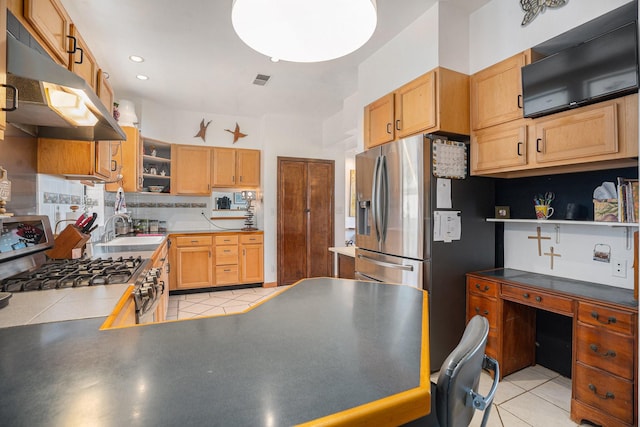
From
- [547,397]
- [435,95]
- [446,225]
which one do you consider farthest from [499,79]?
[547,397]

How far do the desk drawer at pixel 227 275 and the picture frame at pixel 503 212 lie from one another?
3645mm

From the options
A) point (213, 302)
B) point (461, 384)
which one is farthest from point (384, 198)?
point (213, 302)

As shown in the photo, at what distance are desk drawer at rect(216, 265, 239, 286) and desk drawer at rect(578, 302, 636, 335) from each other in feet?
13.6

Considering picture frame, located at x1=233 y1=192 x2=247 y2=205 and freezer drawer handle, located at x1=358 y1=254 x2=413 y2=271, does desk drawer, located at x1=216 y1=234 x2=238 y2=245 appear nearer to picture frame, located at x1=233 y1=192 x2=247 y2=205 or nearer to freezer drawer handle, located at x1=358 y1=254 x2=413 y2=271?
picture frame, located at x1=233 y1=192 x2=247 y2=205

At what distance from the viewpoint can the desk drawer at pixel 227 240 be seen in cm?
471

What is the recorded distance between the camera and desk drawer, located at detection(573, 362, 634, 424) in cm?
160

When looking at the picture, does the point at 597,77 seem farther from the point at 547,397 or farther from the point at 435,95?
the point at 547,397

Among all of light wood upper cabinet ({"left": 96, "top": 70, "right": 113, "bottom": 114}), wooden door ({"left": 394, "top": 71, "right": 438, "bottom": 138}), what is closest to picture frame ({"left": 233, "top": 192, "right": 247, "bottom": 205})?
light wood upper cabinet ({"left": 96, "top": 70, "right": 113, "bottom": 114})

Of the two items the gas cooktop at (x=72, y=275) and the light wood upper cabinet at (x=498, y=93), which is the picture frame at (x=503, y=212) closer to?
the light wood upper cabinet at (x=498, y=93)

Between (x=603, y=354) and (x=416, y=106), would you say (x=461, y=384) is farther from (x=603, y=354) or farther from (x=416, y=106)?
(x=416, y=106)

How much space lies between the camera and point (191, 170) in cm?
482

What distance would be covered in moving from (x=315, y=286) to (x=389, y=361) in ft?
2.35

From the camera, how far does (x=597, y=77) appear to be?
1.77 metres

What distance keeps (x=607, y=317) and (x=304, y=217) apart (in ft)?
13.0
